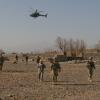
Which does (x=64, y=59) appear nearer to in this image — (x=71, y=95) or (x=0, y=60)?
(x=0, y=60)

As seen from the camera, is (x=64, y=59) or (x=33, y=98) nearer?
(x=33, y=98)

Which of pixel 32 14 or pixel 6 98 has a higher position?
pixel 32 14

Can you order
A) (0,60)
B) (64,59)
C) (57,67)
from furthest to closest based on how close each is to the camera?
(64,59), (0,60), (57,67)

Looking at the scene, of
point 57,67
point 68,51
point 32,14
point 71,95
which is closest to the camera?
point 71,95

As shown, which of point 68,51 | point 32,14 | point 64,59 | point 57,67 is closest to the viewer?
point 57,67

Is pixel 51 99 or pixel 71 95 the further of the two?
pixel 71 95

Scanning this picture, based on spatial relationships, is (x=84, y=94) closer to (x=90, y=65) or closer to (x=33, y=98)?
(x=33, y=98)

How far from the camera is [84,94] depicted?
19.4m

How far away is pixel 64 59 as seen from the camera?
3841 inches

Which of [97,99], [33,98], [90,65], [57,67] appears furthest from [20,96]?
[90,65]

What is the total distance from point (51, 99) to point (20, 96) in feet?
5.74

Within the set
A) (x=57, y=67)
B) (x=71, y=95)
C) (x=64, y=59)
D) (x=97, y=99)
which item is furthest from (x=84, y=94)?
(x=64, y=59)

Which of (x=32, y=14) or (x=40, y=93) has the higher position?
(x=32, y=14)

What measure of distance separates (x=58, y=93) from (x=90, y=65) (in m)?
8.35
